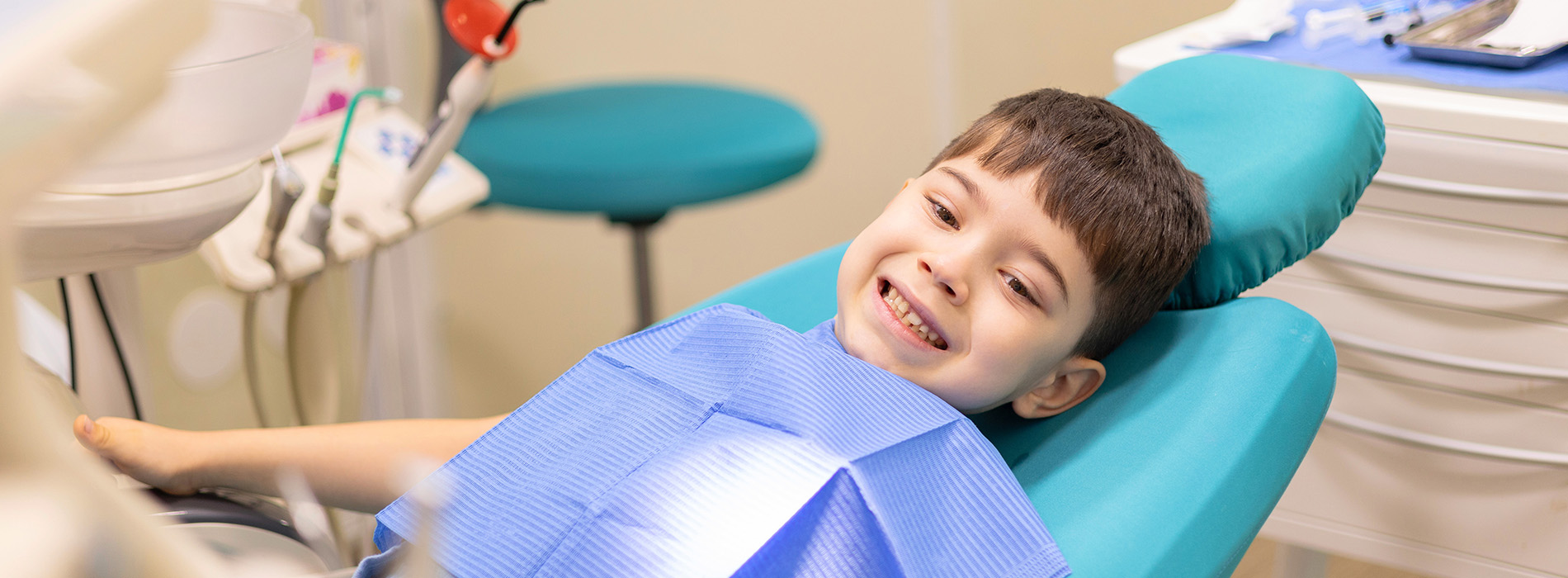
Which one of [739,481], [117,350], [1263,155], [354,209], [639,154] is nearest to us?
[739,481]

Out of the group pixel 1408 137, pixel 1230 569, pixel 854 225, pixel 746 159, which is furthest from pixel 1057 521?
pixel 854 225

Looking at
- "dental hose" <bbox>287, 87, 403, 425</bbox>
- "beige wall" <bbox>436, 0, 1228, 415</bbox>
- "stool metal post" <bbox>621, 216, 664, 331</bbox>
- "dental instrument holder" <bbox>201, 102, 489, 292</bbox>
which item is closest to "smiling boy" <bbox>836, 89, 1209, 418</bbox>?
"dental instrument holder" <bbox>201, 102, 489, 292</bbox>

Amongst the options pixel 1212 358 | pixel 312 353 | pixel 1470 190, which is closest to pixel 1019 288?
pixel 1212 358

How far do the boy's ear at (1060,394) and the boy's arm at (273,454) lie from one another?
17.4 inches

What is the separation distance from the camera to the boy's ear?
0.88 m

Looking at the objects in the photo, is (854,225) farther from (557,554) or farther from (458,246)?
(557,554)

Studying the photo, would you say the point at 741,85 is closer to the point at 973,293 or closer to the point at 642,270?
the point at 642,270

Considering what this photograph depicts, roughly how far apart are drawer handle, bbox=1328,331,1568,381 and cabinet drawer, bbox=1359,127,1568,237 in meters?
0.12

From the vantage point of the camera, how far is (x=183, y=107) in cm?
80

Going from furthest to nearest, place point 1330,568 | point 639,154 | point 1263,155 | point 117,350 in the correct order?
point 639,154
point 1330,568
point 117,350
point 1263,155

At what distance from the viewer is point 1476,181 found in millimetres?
1004

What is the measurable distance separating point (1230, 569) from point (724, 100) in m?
1.36

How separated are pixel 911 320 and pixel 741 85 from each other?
5.36ft

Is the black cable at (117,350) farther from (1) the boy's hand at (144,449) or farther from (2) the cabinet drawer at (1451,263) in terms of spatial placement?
(2) the cabinet drawer at (1451,263)
